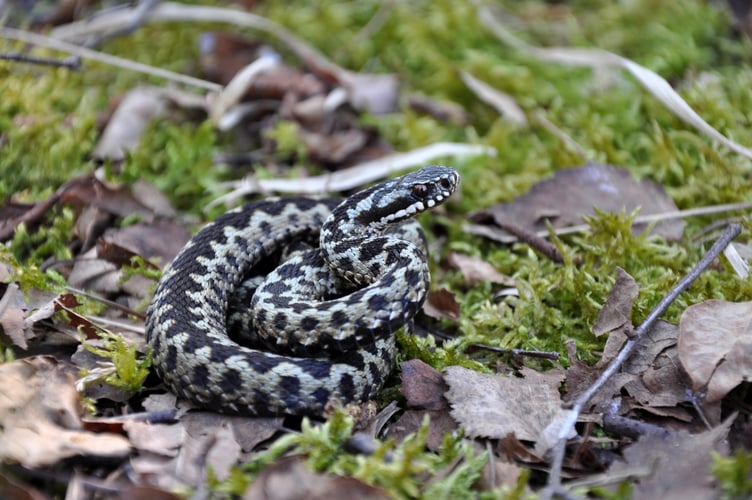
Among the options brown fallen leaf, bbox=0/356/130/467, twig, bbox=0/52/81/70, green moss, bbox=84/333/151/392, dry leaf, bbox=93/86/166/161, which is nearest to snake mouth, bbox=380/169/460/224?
green moss, bbox=84/333/151/392

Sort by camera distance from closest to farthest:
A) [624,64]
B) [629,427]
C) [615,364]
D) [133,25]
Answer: [629,427]
[615,364]
[624,64]
[133,25]

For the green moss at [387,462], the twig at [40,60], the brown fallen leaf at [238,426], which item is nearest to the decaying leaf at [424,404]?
the green moss at [387,462]

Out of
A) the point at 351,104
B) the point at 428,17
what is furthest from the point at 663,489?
the point at 428,17

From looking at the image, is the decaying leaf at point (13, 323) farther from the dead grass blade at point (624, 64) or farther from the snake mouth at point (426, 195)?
the dead grass blade at point (624, 64)

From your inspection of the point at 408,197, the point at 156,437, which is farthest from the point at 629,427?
the point at 156,437

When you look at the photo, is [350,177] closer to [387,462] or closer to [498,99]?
[498,99]

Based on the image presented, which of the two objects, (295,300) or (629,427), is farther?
(295,300)

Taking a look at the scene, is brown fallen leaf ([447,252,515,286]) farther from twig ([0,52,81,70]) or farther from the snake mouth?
twig ([0,52,81,70])

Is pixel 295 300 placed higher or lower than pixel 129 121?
lower
